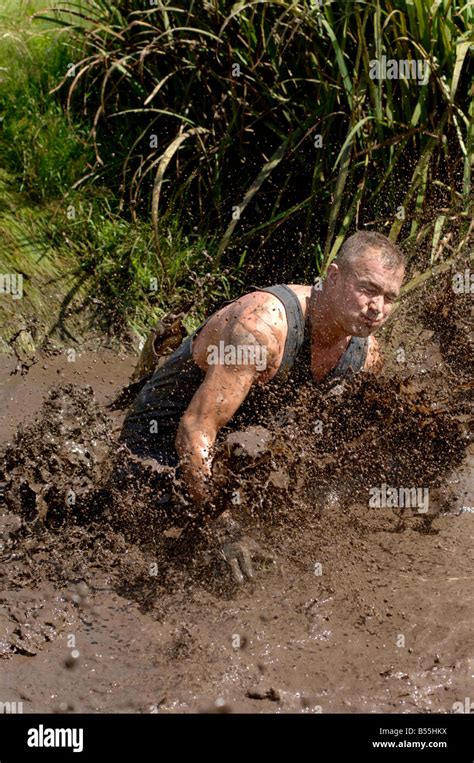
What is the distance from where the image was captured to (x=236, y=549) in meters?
4.44

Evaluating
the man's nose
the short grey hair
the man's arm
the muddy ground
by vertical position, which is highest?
the short grey hair

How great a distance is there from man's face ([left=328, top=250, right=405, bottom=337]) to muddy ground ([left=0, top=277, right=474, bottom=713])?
1.19 feet

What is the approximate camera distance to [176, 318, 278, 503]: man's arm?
435 centimetres

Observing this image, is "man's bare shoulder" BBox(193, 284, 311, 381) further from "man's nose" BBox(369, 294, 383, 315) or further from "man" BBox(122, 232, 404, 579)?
"man's nose" BBox(369, 294, 383, 315)

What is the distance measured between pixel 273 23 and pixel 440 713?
4.32 m

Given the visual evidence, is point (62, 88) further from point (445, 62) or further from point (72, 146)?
point (445, 62)

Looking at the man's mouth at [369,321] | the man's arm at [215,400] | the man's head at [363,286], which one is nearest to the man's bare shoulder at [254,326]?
the man's arm at [215,400]

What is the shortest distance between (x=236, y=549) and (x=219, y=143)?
3099 mm

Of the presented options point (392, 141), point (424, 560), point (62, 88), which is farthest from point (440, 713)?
point (62, 88)

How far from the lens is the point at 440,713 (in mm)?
3725

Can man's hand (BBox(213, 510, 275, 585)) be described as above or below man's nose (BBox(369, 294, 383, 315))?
below

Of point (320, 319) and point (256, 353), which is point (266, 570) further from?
point (320, 319)

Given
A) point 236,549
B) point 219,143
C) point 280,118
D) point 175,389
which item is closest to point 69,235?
point 219,143

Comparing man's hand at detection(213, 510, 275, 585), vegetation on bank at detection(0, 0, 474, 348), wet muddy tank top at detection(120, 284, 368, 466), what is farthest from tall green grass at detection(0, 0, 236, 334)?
man's hand at detection(213, 510, 275, 585)
